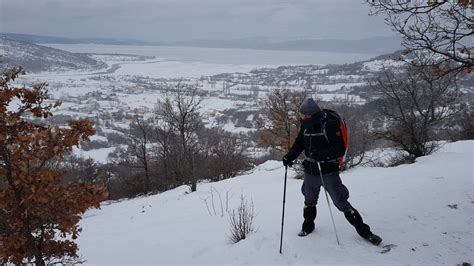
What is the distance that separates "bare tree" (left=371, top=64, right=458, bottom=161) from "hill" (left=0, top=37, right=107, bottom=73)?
364ft

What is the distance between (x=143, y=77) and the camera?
156 metres

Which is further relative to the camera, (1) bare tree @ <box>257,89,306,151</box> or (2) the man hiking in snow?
(1) bare tree @ <box>257,89,306,151</box>

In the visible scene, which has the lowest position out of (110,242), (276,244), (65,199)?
(110,242)

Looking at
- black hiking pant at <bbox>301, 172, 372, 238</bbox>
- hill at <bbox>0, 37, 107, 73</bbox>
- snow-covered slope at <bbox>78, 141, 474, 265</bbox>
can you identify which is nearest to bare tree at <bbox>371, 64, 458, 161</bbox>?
snow-covered slope at <bbox>78, 141, 474, 265</bbox>

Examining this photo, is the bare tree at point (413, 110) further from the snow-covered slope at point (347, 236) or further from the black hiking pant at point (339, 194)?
the black hiking pant at point (339, 194)

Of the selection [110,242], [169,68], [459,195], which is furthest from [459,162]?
[169,68]

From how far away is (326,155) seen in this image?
4.96 meters

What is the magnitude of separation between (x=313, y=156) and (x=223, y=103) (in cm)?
9825

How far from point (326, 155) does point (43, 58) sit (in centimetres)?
15750

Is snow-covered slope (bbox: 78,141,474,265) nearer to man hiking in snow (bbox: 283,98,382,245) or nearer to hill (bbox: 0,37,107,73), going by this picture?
Result: man hiking in snow (bbox: 283,98,382,245)

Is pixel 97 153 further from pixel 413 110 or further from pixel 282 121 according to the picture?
pixel 413 110

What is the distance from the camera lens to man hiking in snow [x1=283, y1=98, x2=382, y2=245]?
4.99 m

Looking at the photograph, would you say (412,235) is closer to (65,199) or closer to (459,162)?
(65,199)

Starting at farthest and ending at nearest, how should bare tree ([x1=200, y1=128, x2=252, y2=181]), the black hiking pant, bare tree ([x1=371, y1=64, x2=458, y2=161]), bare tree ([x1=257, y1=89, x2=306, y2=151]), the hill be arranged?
the hill, bare tree ([x1=200, y1=128, x2=252, y2=181]), bare tree ([x1=257, y1=89, x2=306, y2=151]), bare tree ([x1=371, y1=64, x2=458, y2=161]), the black hiking pant
